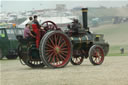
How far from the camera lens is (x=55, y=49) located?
14.6 m

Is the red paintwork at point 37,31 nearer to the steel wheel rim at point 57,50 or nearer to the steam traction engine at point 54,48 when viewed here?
the steam traction engine at point 54,48

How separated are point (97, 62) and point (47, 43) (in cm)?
256

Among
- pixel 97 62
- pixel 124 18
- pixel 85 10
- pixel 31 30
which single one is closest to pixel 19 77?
pixel 31 30

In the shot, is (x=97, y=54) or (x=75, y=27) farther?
(x=97, y=54)

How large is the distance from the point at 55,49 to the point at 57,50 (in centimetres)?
8

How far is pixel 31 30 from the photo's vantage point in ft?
48.4

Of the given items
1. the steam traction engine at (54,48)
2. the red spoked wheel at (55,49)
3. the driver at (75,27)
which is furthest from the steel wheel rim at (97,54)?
the red spoked wheel at (55,49)

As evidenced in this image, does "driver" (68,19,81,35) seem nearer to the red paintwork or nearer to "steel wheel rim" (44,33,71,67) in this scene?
"steel wheel rim" (44,33,71,67)

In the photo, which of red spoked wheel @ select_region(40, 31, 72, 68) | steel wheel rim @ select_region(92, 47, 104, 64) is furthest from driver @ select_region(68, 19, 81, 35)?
red spoked wheel @ select_region(40, 31, 72, 68)

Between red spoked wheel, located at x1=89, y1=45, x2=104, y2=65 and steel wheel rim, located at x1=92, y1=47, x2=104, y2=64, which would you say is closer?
red spoked wheel, located at x1=89, y1=45, x2=104, y2=65

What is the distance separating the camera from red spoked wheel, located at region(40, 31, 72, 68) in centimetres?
1417

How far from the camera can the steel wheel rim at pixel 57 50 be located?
47.3ft

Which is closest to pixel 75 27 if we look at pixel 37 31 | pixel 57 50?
pixel 57 50

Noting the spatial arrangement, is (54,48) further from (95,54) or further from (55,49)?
(95,54)
